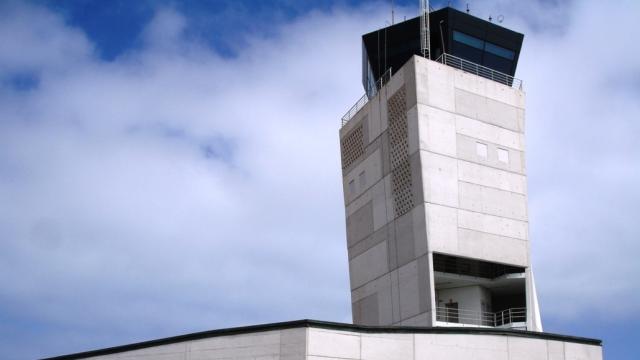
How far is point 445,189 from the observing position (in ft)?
124

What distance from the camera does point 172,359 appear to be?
91.2 ft

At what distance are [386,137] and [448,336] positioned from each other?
1483 centimetres

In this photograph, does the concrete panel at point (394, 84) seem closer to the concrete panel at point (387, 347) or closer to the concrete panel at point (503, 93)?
the concrete panel at point (503, 93)

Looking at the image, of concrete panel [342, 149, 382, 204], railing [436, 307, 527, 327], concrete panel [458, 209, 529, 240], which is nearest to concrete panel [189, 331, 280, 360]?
concrete panel [458, 209, 529, 240]

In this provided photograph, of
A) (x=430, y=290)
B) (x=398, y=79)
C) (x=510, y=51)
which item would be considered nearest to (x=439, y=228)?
(x=430, y=290)

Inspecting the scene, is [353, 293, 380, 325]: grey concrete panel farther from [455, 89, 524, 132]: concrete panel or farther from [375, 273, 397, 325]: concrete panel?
[455, 89, 524, 132]: concrete panel

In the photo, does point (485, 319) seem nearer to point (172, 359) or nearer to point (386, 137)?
point (386, 137)

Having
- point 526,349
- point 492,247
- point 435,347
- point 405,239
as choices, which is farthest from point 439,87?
point 435,347

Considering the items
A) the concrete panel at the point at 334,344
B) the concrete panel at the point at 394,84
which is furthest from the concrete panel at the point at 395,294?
the concrete panel at the point at 334,344

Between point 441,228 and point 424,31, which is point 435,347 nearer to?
point 441,228

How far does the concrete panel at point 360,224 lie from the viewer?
41.9 metres

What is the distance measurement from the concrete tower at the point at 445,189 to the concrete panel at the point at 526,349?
6371mm

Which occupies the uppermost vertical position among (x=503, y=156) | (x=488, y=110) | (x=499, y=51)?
(x=499, y=51)

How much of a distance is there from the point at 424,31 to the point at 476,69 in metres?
3.27
